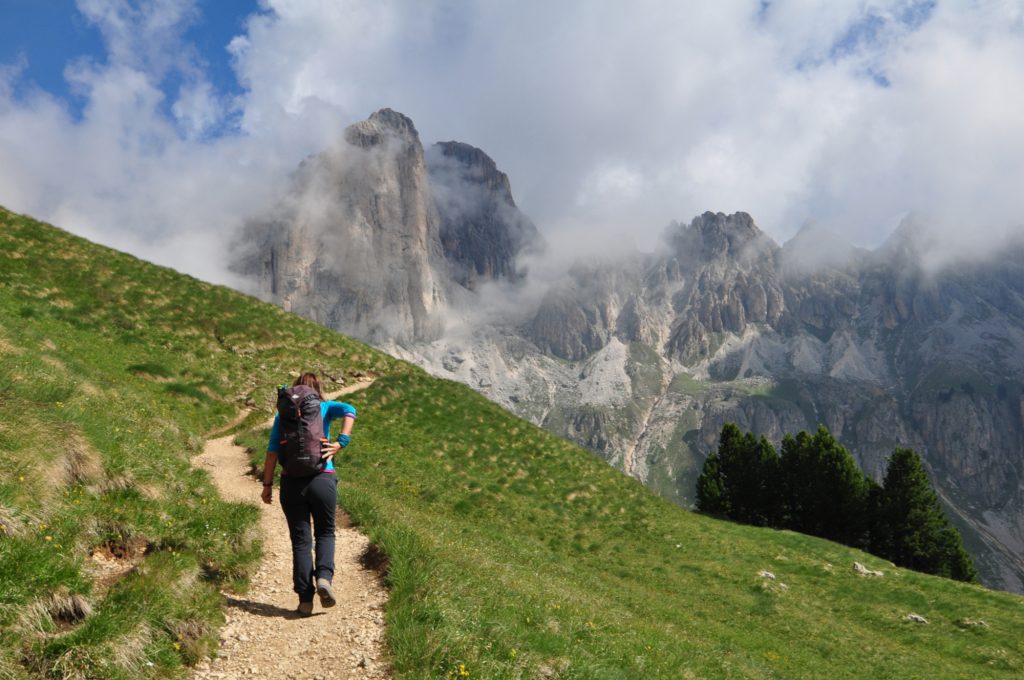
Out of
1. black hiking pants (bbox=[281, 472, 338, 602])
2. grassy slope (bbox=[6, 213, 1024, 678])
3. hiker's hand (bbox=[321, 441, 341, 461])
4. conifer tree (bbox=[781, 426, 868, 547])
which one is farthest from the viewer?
conifer tree (bbox=[781, 426, 868, 547])

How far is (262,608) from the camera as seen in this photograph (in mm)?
9703

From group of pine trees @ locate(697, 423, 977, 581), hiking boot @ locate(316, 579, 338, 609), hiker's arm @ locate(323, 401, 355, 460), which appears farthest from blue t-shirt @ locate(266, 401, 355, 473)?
Result: group of pine trees @ locate(697, 423, 977, 581)

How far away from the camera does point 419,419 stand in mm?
32406

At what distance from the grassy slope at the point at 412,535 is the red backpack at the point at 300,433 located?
7.56ft

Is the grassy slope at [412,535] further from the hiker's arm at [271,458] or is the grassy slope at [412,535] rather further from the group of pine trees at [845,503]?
the group of pine trees at [845,503]

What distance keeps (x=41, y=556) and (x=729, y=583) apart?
82.1 ft

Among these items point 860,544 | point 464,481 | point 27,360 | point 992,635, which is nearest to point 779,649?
point 992,635

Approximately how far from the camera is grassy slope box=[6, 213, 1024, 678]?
792 cm

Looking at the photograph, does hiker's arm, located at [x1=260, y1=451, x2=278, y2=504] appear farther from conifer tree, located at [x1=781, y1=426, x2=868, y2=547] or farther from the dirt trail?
conifer tree, located at [x1=781, y1=426, x2=868, y2=547]

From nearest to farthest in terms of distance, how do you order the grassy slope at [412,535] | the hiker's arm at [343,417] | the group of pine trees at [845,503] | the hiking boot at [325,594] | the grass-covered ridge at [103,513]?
the grass-covered ridge at [103,513] → the grassy slope at [412,535] → the hiking boot at [325,594] → the hiker's arm at [343,417] → the group of pine trees at [845,503]

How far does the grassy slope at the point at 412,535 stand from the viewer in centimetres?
Result: 792

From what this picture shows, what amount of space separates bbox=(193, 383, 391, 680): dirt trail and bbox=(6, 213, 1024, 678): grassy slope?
0.40 m

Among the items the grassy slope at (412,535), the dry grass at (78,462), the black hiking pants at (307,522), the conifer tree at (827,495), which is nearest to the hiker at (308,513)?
the black hiking pants at (307,522)

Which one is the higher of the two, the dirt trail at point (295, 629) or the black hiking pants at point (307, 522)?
the black hiking pants at point (307, 522)
